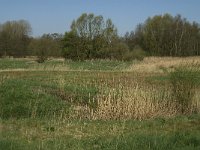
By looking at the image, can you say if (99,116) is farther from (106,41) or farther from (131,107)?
(106,41)

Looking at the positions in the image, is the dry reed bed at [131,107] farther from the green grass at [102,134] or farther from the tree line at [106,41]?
the tree line at [106,41]

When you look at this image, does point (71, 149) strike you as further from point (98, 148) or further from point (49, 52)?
point (49, 52)

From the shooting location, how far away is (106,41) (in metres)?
61.7

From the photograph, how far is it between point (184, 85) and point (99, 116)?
10.8 feet

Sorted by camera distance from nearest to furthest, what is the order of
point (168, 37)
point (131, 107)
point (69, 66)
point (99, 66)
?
point (131, 107), point (69, 66), point (99, 66), point (168, 37)

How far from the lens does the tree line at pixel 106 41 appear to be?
5944 centimetres

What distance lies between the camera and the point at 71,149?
8.02m

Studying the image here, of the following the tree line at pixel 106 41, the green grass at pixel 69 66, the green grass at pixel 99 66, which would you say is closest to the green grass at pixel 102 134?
the green grass at pixel 69 66

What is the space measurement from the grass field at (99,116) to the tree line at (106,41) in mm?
36558

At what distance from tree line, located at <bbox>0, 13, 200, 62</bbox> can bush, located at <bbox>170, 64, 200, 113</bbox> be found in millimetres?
38979

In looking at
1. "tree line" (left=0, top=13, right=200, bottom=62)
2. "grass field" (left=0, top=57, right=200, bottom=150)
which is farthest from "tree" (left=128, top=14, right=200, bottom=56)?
"grass field" (left=0, top=57, right=200, bottom=150)

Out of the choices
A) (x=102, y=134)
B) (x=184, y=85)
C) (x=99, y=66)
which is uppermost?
(x=184, y=85)

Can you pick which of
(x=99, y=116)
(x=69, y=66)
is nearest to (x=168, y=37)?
(x=69, y=66)

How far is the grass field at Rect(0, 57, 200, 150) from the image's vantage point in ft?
28.4
